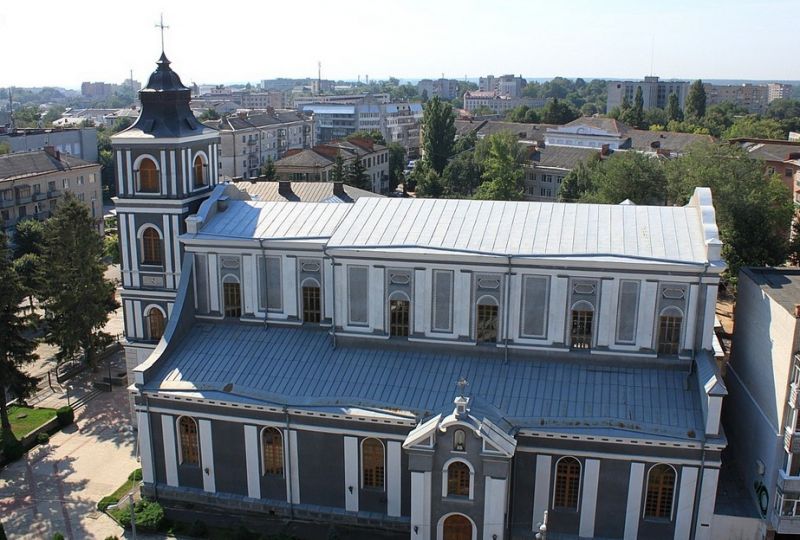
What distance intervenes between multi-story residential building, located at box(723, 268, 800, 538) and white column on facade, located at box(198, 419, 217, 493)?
806 inches

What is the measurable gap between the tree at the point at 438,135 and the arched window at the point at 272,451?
74.3 m

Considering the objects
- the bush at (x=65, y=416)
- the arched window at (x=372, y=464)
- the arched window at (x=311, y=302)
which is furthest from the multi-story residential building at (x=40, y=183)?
the arched window at (x=372, y=464)

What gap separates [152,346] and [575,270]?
2026 cm

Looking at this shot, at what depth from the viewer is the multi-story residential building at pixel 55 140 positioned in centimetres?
9506

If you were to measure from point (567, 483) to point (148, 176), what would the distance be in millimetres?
22371

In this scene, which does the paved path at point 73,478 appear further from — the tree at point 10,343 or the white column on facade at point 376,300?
the white column on facade at point 376,300

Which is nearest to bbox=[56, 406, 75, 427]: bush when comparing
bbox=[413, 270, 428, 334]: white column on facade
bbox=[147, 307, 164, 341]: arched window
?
bbox=[147, 307, 164, 341]: arched window

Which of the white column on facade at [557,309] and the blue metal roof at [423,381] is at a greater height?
the white column on facade at [557,309]

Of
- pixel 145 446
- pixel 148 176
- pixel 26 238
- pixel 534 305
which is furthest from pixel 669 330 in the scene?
pixel 26 238

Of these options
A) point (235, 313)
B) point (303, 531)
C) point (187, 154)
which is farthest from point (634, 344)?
point (187, 154)

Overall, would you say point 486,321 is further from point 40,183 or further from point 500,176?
point 40,183

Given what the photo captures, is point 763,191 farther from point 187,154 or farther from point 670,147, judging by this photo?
point 670,147

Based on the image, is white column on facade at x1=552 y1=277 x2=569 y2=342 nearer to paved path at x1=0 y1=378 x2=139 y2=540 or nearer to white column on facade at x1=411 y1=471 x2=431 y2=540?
white column on facade at x1=411 y1=471 x2=431 y2=540

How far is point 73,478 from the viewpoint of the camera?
33.1m
